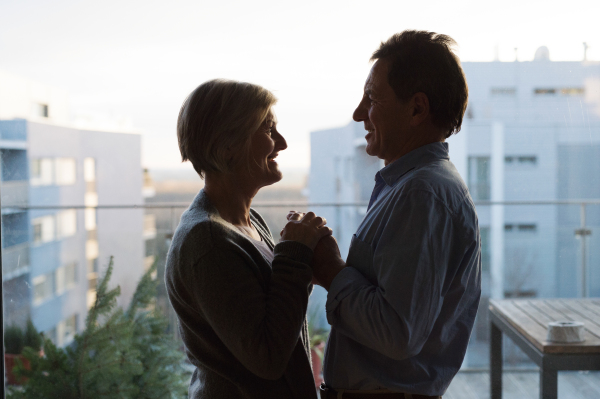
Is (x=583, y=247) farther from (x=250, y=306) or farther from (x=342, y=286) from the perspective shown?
(x=250, y=306)

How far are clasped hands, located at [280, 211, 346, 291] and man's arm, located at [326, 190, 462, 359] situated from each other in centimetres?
8

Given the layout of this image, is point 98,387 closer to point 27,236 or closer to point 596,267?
point 27,236

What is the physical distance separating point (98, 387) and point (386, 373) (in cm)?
178

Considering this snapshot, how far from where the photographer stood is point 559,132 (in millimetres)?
2469

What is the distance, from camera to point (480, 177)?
107 inches

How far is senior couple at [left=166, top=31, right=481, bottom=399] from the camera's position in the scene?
0.99m

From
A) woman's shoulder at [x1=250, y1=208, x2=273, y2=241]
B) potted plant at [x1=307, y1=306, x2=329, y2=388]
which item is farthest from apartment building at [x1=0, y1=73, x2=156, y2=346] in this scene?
woman's shoulder at [x1=250, y1=208, x2=273, y2=241]

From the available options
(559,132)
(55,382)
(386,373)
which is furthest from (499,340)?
(55,382)

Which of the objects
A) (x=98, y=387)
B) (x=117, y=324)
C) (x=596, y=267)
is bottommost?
(x=98, y=387)

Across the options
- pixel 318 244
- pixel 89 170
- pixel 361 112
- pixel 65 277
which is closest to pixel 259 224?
pixel 318 244

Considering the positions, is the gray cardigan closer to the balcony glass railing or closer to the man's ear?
the man's ear

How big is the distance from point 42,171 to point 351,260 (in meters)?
2.14

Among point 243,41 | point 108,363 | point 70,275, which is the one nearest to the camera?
point 108,363

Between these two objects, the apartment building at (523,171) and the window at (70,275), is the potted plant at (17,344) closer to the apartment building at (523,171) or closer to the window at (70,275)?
the window at (70,275)
